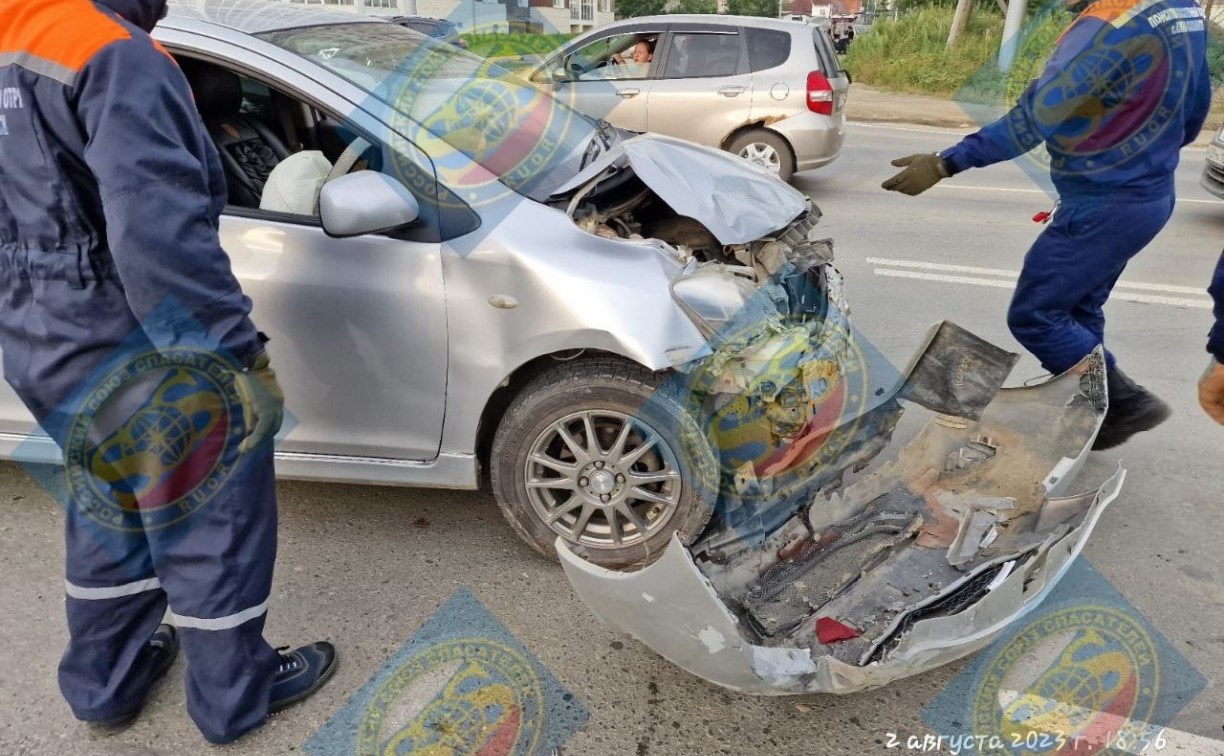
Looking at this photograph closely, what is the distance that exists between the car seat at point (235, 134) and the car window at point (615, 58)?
5727mm

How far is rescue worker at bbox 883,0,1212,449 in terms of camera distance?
2896mm

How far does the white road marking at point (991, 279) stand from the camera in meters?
5.49

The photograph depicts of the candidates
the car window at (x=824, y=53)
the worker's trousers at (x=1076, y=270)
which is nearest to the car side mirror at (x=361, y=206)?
the worker's trousers at (x=1076, y=270)

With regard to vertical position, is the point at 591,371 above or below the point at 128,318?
below

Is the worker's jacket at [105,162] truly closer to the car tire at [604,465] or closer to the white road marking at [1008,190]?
the car tire at [604,465]

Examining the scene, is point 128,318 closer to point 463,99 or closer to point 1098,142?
point 463,99

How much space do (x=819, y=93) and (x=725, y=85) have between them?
89cm

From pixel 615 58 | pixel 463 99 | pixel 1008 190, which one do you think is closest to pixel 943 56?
pixel 1008 190

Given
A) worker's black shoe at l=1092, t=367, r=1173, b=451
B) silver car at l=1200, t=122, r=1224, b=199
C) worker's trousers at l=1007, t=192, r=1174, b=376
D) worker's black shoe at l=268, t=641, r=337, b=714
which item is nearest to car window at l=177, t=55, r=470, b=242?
worker's black shoe at l=268, t=641, r=337, b=714

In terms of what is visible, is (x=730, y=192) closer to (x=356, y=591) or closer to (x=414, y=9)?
(x=356, y=591)

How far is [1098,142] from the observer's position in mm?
3002

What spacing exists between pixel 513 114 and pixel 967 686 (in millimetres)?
2458

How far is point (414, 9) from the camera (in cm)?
1458

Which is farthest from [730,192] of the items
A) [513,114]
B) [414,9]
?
[414,9]
